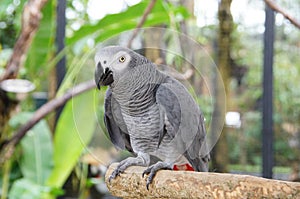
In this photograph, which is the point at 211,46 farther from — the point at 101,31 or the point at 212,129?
the point at 212,129

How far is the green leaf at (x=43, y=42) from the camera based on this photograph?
3.97ft

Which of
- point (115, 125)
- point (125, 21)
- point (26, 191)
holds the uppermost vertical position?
point (125, 21)

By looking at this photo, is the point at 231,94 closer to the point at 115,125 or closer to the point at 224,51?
the point at 224,51

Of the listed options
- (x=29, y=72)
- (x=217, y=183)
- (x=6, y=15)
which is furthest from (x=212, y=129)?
(x=6, y=15)

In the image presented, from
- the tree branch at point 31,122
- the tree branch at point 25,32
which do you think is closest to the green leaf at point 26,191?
the tree branch at point 31,122

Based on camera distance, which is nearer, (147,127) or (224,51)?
(147,127)

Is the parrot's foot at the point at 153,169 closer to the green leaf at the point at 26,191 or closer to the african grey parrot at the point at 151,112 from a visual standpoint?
the african grey parrot at the point at 151,112

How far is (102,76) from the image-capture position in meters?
0.36

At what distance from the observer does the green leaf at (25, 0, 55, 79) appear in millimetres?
1211

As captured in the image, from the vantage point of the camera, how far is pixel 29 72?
1.26 m

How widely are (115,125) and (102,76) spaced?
3.1 inches

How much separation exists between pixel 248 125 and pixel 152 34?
35.1 inches

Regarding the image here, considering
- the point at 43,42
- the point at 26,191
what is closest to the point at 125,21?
the point at 43,42

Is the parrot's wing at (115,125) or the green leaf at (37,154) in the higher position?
the parrot's wing at (115,125)
